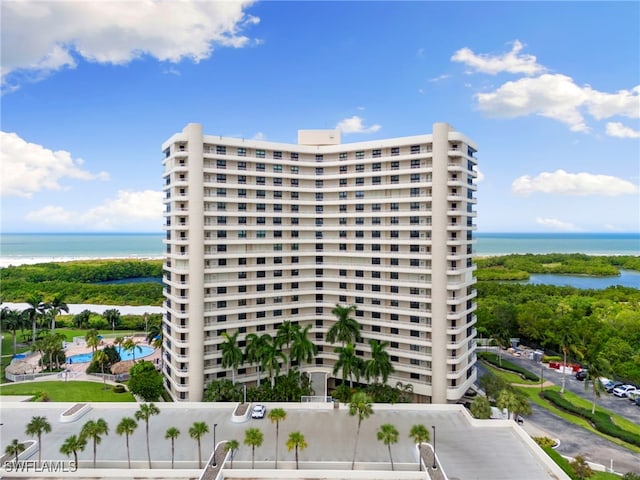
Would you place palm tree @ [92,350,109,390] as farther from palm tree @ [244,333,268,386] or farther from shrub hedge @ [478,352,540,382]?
shrub hedge @ [478,352,540,382]

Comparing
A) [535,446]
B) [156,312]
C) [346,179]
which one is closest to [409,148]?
[346,179]

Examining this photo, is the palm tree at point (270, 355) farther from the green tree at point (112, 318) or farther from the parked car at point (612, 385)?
the green tree at point (112, 318)

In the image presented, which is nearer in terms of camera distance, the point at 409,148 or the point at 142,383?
the point at 142,383

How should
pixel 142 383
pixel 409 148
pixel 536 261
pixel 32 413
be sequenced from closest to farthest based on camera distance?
pixel 32 413 < pixel 142 383 < pixel 409 148 < pixel 536 261

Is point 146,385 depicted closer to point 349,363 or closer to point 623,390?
point 349,363

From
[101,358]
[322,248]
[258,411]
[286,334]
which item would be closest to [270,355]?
[286,334]

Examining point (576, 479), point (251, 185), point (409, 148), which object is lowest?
point (576, 479)

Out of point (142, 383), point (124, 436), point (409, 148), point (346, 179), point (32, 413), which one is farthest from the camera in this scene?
point (346, 179)

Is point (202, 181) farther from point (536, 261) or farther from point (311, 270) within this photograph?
point (536, 261)
